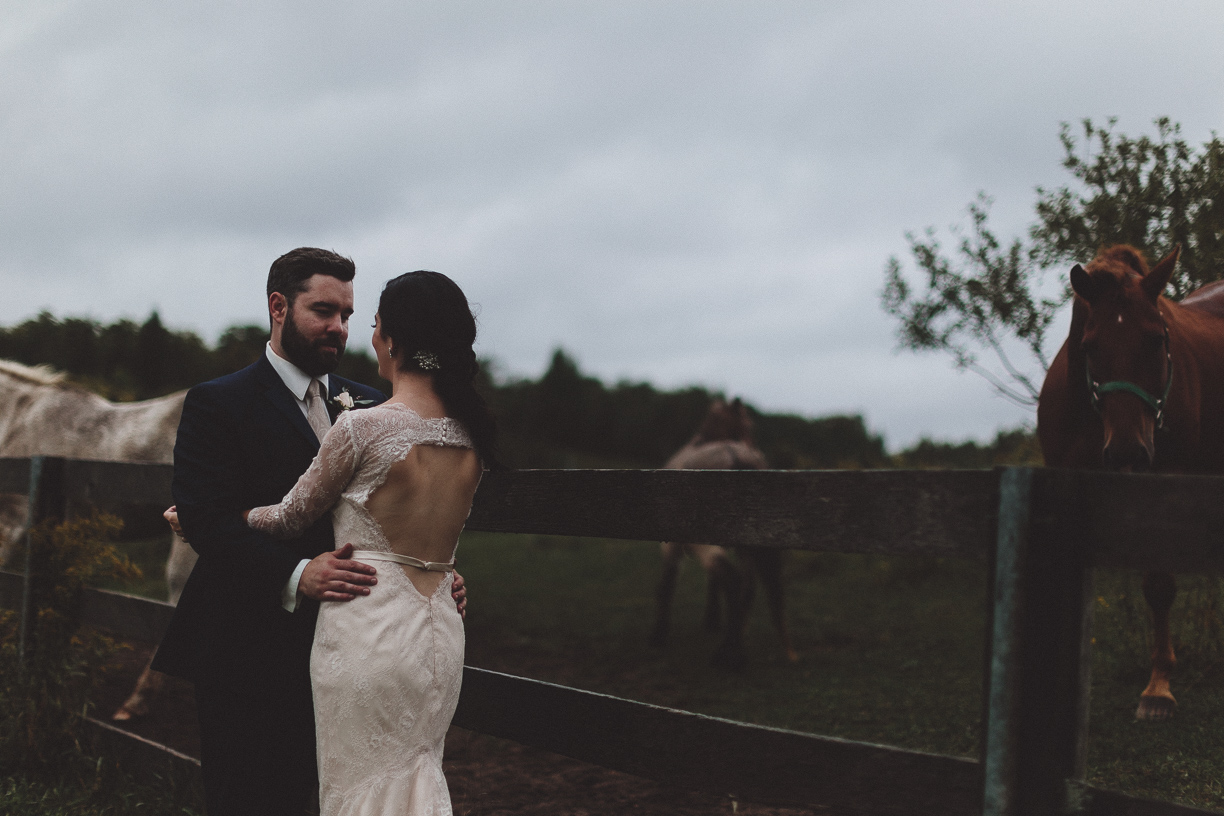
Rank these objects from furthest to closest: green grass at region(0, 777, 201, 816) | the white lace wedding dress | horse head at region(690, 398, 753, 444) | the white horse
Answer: horse head at region(690, 398, 753, 444) < the white horse < green grass at region(0, 777, 201, 816) < the white lace wedding dress

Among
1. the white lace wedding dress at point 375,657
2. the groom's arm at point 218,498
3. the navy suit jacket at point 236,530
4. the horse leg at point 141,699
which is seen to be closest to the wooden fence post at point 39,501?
the horse leg at point 141,699

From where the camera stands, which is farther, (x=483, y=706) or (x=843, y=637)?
(x=843, y=637)

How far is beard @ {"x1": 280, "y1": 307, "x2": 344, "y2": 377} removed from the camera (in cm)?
244

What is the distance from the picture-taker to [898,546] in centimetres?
164

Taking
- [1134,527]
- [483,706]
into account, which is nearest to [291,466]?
[483,706]

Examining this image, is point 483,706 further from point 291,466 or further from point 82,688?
point 82,688

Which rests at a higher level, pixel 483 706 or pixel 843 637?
pixel 483 706

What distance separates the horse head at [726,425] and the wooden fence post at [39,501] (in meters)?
5.98

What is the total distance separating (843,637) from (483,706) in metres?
6.04

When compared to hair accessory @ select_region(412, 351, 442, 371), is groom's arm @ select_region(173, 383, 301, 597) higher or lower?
lower

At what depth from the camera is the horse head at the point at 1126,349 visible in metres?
3.65

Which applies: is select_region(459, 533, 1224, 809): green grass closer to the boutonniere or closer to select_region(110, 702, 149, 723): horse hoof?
select_region(110, 702, 149, 723): horse hoof

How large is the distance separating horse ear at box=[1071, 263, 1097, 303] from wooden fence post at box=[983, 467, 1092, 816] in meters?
2.68

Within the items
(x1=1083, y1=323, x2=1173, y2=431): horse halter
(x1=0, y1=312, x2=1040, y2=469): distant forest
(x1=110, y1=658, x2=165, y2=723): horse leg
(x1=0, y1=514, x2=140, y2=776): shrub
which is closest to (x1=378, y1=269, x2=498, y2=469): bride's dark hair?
(x1=0, y1=312, x2=1040, y2=469): distant forest
